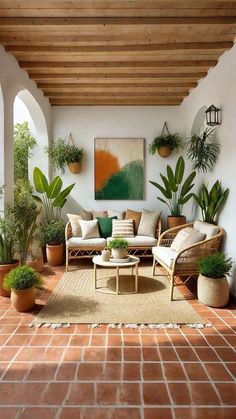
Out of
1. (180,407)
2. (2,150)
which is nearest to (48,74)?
(2,150)

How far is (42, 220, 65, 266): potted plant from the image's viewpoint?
5738mm

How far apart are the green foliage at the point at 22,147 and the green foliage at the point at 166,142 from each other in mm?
2493

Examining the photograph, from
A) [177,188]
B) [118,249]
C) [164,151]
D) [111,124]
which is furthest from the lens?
[111,124]

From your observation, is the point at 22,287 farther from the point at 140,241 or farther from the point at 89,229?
the point at 140,241

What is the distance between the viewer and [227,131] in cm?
444

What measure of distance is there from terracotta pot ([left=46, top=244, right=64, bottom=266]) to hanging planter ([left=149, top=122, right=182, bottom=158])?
281cm

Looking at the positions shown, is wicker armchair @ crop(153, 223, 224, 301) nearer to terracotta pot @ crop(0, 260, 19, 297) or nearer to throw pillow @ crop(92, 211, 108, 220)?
terracotta pot @ crop(0, 260, 19, 297)

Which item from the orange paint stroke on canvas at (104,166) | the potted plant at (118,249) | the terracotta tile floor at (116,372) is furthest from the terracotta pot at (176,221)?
the terracotta tile floor at (116,372)

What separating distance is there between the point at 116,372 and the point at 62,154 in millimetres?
4757

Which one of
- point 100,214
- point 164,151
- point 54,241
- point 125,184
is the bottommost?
point 54,241

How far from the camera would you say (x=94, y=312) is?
3557 millimetres

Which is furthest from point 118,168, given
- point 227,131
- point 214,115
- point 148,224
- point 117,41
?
point 117,41

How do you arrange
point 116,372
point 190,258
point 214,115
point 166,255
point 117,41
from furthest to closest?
point 214,115
point 166,255
point 190,258
point 117,41
point 116,372

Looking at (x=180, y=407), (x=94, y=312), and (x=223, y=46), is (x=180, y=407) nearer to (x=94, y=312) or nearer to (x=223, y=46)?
(x=94, y=312)
